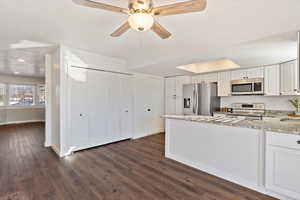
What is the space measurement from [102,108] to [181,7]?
298 centimetres

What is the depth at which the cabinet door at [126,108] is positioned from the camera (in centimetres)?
414

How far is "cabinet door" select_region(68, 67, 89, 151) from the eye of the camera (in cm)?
316

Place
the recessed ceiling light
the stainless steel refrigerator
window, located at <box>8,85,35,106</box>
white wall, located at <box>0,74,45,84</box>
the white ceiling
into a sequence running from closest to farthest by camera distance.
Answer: the white ceiling
the recessed ceiling light
the stainless steel refrigerator
white wall, located at <box>0,74,45,84</box>
window, located at <box>8,85,35,106</box>

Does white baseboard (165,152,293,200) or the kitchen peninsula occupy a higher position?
the kitchen peninsula

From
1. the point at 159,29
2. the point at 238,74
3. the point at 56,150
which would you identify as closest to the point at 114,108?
the point at 56,150

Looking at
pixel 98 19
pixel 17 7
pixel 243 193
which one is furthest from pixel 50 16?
pixel 243 193

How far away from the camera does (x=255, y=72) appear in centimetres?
375

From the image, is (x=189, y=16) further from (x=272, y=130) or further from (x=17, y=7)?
(x=17, y=7)

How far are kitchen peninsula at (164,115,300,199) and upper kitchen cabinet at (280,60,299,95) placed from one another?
143 cm

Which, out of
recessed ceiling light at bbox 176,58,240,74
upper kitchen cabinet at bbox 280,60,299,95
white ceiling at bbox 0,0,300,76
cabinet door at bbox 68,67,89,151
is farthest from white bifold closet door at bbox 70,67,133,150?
upper kitchen cabinet at bbox 280,60,299,95

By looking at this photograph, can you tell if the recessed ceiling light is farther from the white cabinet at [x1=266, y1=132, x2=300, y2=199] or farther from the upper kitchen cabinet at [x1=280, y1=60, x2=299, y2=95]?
the white cabinet at [x1=266, y1=132, x2=300, y2=199]

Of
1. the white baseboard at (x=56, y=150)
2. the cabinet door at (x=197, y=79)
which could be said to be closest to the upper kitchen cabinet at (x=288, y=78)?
the cabinet door at (x=197, y=79)

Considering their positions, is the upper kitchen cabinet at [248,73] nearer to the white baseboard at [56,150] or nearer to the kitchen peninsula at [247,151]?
the kitchen peninsula at [247,151]

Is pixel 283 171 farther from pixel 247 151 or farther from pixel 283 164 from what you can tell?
pixel 247 151
